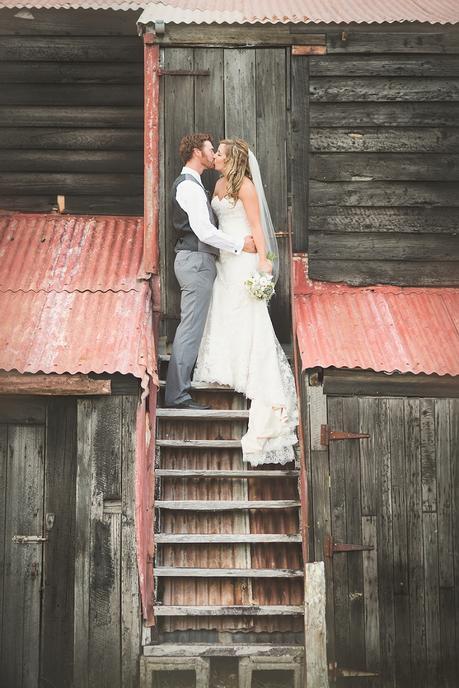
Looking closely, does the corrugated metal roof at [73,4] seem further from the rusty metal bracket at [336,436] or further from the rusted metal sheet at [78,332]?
the rusty metal bracket at [336,436]

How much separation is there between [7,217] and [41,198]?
46 centimetres

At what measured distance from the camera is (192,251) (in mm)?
6879

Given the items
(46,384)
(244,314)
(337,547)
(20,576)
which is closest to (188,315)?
(244,314)

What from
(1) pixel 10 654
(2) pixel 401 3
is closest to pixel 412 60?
(2) pixel 401 3

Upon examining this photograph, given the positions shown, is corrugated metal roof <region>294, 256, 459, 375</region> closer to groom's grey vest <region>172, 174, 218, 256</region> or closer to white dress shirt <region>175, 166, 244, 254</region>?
white dress shirt <region>175, 166, 244, 254</region>

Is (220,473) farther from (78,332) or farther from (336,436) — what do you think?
(78,332)

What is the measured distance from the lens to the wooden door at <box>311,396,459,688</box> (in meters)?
6.12

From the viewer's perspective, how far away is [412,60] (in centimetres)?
730

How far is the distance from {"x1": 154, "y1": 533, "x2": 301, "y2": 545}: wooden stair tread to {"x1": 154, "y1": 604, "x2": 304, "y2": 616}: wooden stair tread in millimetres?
460

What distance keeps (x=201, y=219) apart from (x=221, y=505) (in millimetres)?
2352

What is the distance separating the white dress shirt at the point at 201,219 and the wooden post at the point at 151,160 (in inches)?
11.0

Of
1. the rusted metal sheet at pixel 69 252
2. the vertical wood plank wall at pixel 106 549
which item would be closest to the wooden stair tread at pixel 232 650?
the vertical wood plank wall at pixel 106 549

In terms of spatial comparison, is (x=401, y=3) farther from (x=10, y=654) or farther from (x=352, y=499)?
(x=10, y=654)

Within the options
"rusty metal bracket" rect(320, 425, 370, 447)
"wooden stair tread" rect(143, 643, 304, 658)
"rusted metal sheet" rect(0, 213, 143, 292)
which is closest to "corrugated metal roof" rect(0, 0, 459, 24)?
"rusted metal sheet" rect(0, 213, 143, 292)
